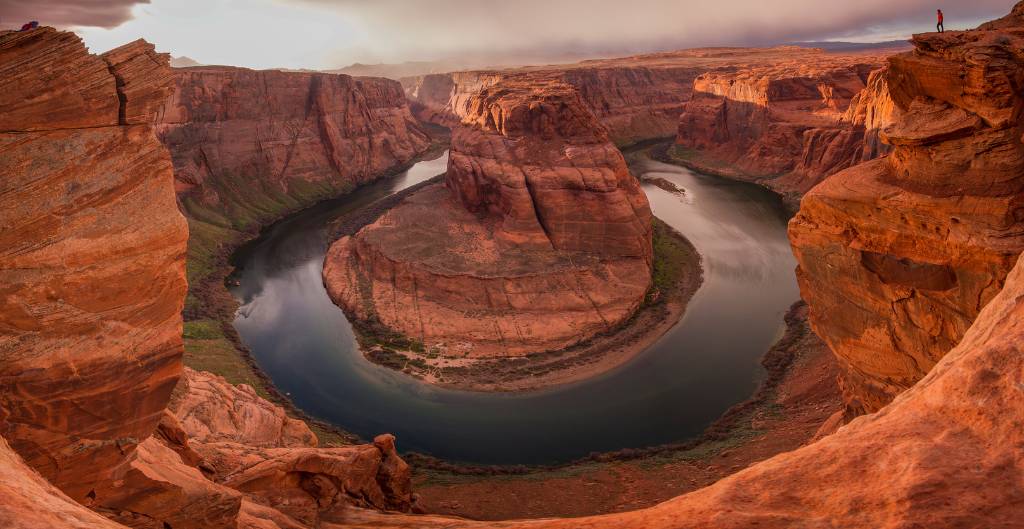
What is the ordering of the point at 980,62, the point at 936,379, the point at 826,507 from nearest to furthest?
the point at 826,507
the point at 936,379
the point at 980,62

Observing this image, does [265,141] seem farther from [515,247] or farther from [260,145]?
[515,247]

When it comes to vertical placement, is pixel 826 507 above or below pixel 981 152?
below

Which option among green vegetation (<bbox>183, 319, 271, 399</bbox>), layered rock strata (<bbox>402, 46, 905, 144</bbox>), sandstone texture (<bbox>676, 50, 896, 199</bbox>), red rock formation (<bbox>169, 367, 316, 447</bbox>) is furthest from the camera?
layered rock strata (<bbox>402, 46, 905, 144</bbox>)

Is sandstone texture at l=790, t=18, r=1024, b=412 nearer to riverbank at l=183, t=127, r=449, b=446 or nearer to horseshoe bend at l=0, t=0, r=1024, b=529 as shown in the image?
horseshoe bend at l=0, t=0, r=1024, b=529

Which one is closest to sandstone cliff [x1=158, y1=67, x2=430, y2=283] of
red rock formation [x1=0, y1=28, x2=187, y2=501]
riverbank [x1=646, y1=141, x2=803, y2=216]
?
red rock formation [x1=0, y1=28, x2=187, y2=501]

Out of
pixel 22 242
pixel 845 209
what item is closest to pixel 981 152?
pixel 845 209

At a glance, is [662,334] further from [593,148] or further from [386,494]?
[386,494]
